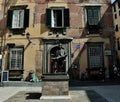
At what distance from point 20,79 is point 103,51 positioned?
6.85 meters

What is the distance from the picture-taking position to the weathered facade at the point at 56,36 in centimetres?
1662

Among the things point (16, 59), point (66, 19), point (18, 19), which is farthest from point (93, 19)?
point (16, 59)

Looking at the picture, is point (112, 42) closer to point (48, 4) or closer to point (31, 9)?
point (48, 4)

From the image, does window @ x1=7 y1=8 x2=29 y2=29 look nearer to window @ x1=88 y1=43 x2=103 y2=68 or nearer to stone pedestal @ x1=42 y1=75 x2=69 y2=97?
window @ x1=88 y1=43 x2=103 y2=68

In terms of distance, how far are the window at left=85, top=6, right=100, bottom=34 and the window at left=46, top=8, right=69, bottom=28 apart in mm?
1707

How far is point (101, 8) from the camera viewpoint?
17391 mm

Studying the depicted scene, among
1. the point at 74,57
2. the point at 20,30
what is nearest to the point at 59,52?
the point at 74,57

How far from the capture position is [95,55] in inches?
660

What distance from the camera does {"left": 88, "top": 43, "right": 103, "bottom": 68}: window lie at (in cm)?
1667

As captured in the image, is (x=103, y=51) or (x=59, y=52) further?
(x=103, y=51)

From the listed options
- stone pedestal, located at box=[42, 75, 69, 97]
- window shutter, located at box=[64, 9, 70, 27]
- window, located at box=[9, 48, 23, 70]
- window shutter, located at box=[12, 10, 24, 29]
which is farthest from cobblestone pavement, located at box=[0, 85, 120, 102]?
window shutter, located at box=[12, 10, 24, 29]

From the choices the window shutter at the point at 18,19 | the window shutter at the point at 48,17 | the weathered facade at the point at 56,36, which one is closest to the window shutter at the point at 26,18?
the weathered facade at the point at 56,36

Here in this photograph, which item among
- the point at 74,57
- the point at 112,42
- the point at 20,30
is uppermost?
the point at 20,30

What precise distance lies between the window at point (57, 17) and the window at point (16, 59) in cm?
319
